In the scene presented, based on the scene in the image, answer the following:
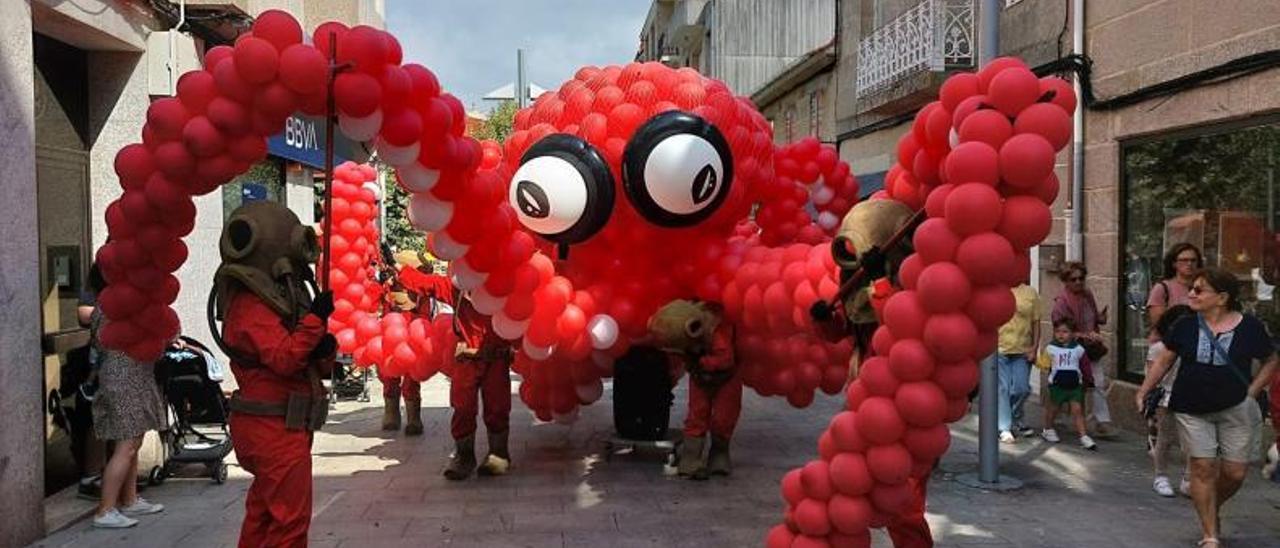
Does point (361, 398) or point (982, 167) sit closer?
point (982, 167)

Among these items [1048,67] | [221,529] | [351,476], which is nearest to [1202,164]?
[1048,67]

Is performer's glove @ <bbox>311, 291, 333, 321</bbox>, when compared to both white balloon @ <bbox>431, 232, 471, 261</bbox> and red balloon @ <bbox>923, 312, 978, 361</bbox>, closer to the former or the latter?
white balloon @ <bbox>431, 232, 471, 261</bbox>

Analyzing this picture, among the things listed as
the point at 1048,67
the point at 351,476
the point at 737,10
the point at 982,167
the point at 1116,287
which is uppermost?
the point at 737,10

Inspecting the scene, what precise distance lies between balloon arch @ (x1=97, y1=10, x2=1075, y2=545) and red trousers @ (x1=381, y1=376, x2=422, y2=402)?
0.76 m

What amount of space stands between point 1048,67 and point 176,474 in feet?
28.8

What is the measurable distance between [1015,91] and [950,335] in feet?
3.05

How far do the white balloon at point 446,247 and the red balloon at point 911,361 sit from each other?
2.61 meters

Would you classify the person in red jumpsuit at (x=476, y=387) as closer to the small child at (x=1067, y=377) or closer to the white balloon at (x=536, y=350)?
the white balloon at (x=536, y=350)

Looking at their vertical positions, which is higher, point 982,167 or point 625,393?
point 982,167

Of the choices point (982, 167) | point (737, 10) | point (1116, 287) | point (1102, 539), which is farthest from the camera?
point (737, 10)

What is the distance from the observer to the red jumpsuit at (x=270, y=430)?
4.16m

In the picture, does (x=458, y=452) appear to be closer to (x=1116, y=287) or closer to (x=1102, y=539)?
(x=1102, y=539)

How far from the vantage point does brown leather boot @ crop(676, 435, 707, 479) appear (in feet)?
23.2

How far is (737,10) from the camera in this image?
89.0 feet
